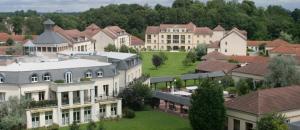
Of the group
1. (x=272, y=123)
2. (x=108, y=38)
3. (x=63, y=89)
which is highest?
(x=108, y=38)

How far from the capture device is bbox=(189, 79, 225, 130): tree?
115 feet

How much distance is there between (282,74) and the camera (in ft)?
157

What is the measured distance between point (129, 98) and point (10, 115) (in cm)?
1175

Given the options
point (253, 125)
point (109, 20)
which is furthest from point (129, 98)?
point (109, 20)

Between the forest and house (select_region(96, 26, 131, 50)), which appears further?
the forest

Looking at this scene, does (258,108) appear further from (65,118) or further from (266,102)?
(65,118)

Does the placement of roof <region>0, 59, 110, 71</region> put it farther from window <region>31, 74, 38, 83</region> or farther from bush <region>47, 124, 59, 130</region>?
bush <region>47, 124, 59, 130</region>

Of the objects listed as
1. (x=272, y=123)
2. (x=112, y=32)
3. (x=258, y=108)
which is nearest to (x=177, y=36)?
(x=112, y=32)

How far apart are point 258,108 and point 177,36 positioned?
3189 inches

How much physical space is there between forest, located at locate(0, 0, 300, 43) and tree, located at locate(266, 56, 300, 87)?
63117 mm

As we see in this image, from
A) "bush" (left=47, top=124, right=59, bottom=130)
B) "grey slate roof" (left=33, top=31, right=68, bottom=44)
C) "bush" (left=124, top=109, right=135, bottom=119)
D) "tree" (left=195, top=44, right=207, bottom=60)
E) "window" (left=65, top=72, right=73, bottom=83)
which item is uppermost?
"grey slate roof" (left=33, top=31, right=68, bottom=44)

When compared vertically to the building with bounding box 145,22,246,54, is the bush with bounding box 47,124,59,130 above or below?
below

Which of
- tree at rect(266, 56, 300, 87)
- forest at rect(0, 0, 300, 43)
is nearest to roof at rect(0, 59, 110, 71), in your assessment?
tree at rect(266, 56, 300, 87)

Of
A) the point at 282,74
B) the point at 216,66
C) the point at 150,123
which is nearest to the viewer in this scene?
the point at 150,123
